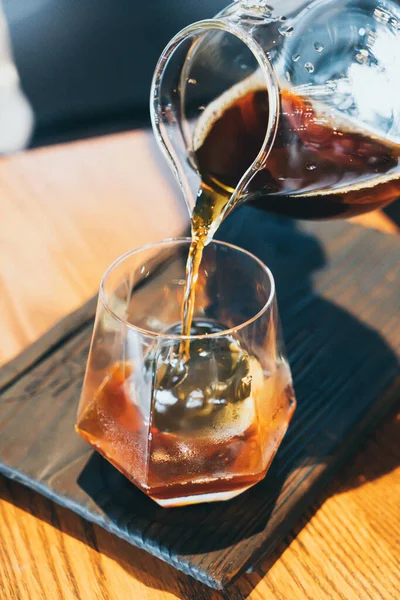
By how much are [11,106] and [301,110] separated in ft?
2.87

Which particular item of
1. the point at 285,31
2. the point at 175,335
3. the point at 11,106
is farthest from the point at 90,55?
the point at 175,335

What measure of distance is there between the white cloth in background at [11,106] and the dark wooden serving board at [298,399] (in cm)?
64

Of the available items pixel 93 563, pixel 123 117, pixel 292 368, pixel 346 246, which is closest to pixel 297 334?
pixel 292 368

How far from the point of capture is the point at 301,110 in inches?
20.0

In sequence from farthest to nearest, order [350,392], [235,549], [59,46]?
[59,46]
[350,392]
[235,549]

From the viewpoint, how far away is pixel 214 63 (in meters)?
0.57

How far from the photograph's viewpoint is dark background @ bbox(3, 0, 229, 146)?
1228 mm

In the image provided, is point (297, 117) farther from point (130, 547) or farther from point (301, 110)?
point (130, 547)

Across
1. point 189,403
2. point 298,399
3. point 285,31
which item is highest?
Answer: point 285,31

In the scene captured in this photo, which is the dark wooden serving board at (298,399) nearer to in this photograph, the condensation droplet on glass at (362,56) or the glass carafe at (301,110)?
the glass carafe at (301,110)

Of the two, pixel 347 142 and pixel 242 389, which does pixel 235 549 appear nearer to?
pixel 242 389

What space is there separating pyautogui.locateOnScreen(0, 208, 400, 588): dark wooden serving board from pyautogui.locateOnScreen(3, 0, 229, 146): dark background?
636mm

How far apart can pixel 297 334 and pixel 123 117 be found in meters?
0.82

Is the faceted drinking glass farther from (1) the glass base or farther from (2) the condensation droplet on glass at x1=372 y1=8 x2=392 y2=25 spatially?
(2) the condensation droplet on glass at x1=372 y1=8 x2=392 y2=25
